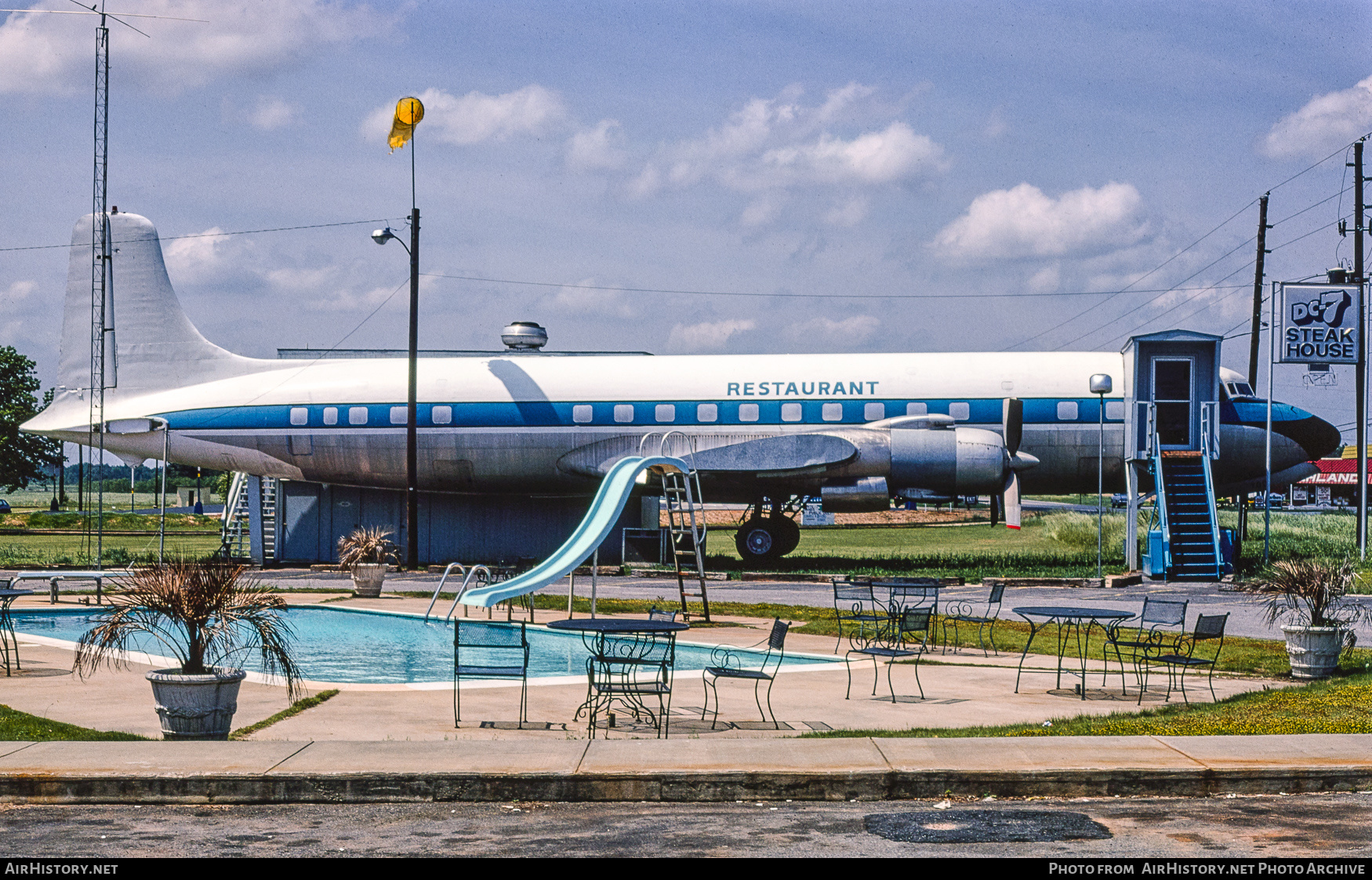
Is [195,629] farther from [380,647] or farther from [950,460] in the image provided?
[950,460]

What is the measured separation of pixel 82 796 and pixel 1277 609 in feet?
44.9

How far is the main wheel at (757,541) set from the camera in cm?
3500

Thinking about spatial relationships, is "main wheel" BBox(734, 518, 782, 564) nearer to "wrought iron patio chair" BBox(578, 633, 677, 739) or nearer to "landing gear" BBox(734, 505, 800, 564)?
"landing gear" BBox(734, 505, 800, 564)

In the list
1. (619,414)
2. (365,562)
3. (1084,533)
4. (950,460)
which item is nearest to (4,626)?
(365,562)

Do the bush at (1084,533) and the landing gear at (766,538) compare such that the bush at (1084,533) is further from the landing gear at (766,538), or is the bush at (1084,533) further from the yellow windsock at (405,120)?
the yellow windsock at (405,120)

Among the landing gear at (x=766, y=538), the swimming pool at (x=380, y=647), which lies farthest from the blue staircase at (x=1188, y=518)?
the swimming pool at (x=380, y=647)

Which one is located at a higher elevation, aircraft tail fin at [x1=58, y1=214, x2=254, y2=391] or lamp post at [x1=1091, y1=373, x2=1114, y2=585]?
aircraft tail fin at [x1=58, y1=214, x2=254, y2=391]

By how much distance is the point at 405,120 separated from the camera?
117 ft

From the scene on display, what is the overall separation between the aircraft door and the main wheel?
34.8 ft

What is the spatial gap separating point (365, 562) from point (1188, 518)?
19969 millimetres

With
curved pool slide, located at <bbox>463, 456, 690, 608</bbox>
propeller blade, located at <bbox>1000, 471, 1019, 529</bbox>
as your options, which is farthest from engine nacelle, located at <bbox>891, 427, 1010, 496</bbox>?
curved pool slide, located at <bbox>463, 456, 690, 608</bbox>

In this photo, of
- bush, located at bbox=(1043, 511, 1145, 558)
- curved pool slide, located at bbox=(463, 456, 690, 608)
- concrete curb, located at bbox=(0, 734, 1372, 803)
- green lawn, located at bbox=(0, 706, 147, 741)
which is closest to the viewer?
concrete curb, located at bbox=(0, 734, 1372, 803)

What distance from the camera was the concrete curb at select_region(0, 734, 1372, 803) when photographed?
9.02 m
